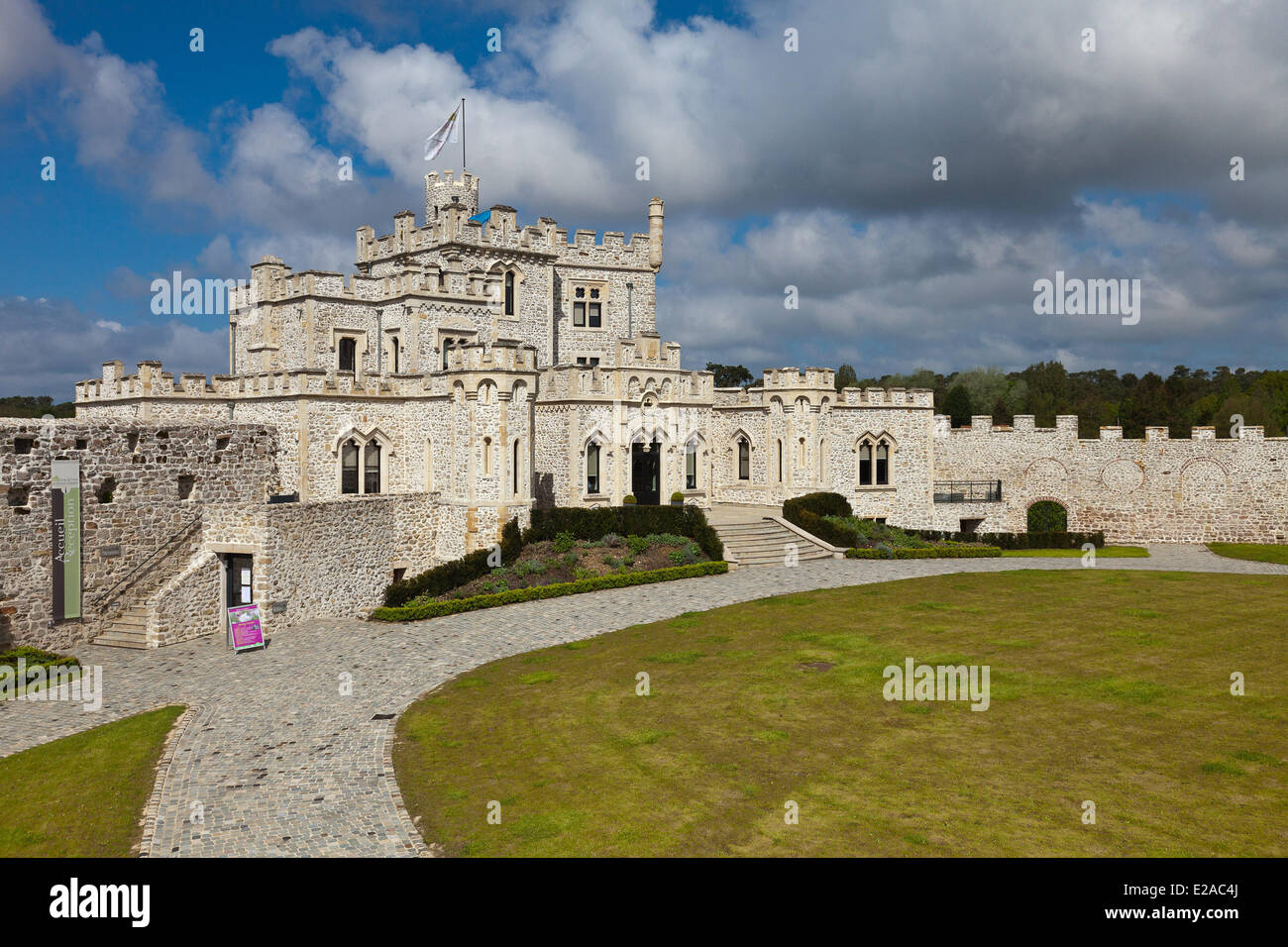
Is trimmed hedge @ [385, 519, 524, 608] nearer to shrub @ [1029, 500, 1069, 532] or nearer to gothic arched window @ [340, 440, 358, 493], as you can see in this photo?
gothic arched window @ [340, 440, 358, 493]

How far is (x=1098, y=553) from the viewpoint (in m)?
43.6

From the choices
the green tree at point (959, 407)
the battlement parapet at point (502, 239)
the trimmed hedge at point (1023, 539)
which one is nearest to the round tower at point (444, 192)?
the battlement parapet at point (502, 239)

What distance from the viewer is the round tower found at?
48969mm

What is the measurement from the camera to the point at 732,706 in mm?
19281

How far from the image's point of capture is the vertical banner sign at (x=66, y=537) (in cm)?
2731

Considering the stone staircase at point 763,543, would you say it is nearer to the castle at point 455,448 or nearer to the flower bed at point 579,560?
the flower bed at point 579,560

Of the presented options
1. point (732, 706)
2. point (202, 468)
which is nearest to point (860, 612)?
point (732, 706)

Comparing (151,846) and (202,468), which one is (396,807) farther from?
(202,468)

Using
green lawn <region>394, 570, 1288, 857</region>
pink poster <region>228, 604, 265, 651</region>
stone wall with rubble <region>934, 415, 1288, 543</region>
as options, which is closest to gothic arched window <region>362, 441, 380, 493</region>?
pink poster <region>228, 604, 265, 651</region>

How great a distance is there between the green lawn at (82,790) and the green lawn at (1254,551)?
41911mm

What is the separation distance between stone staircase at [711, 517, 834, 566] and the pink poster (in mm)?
17776

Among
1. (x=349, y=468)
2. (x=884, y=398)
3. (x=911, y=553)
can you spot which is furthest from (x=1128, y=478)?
(x=349, y=468)

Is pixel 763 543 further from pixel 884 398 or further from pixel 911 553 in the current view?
pixel 884 398

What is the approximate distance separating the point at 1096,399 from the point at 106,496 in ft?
346
